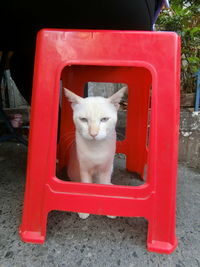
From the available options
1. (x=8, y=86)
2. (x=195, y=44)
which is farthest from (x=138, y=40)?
(x=8, y=86)

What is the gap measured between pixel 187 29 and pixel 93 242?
1.38m

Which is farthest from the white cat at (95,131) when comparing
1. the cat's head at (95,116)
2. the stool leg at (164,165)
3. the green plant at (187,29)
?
the green plant at (187,29)

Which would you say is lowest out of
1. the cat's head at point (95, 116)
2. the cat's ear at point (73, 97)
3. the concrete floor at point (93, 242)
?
the concrete floor at point (93, 242)

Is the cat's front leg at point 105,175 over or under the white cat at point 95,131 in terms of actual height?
under

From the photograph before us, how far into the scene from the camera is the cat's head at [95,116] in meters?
0.66

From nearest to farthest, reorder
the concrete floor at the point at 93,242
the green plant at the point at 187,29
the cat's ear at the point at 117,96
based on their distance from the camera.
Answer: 1. the concrete floor at the point at 93,242
2. the cat's ear at the point at 117,96
3. the green plant at the point at 187,29

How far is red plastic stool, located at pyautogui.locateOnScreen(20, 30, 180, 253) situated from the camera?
0.62 meters

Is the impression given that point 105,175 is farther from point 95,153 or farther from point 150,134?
point 150,134

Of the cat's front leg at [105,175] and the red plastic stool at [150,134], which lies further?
the cat's front leg at [105,175]

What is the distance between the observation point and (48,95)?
24.9 inches

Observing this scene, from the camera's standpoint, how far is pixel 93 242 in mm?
651

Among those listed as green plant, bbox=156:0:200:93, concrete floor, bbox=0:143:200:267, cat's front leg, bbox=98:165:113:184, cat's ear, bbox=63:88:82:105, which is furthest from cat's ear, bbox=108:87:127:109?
green plant, bbox=156:0:200:93

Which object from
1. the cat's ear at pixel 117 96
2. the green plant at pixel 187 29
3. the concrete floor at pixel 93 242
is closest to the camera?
the concrete floor at pixel 93 242

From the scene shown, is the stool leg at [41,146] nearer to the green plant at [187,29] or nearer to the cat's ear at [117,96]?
the cat's ear at [117,96]
